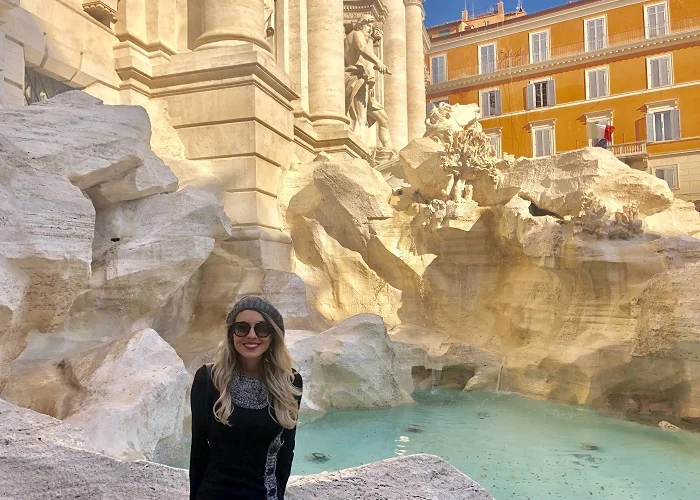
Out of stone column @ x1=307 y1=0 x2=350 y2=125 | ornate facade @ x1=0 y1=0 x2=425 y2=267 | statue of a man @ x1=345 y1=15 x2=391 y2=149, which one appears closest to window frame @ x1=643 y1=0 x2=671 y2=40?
statue of a man @ x1=345 y1=15 x2=391 y2=149

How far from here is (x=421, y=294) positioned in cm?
762

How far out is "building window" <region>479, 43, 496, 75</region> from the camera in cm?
2570

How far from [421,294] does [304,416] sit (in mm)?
3102

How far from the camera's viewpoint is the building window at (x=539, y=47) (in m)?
24.1

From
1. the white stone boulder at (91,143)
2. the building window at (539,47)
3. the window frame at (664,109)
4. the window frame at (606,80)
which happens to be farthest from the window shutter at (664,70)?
the white stone boulder at (91,143)

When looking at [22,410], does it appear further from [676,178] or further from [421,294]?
[676,178]

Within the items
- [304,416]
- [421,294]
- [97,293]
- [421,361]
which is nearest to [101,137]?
[97,293]

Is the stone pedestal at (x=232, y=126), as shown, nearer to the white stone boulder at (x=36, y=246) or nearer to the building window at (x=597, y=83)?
the white stone boulder at (x=36, y=246)

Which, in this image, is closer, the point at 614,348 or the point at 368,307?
the point at 614,348

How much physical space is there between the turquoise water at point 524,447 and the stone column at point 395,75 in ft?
39.0

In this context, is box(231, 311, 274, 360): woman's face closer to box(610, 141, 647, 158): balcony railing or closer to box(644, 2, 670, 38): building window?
box(610, 141, 647, 158): balcony railing

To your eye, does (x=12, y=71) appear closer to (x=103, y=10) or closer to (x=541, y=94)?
(x=103, y=10)

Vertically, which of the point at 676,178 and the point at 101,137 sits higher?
the point at 676,178

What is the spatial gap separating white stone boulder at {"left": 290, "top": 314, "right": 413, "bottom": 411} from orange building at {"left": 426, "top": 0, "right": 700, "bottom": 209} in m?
18.5
